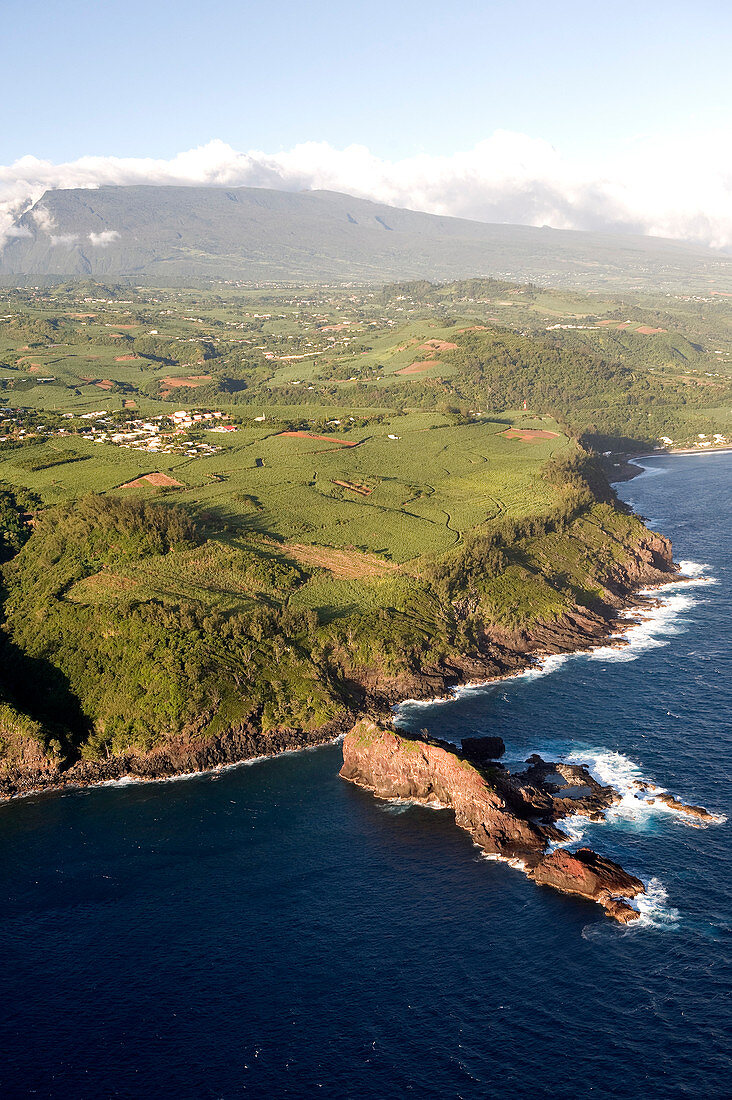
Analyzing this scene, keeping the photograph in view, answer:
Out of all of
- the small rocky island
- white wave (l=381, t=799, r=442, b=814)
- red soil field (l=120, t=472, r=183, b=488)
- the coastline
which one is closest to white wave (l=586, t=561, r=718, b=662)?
the coastline

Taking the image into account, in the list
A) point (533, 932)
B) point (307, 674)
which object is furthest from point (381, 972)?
point (307, 674)

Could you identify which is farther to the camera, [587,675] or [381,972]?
[587,675]

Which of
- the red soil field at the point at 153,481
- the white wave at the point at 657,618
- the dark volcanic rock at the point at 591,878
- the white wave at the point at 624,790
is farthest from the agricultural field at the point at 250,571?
the dark volcanic rock at the point at 591,878

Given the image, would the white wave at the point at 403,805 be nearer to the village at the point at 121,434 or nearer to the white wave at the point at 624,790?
the white wave at the point at 624,790

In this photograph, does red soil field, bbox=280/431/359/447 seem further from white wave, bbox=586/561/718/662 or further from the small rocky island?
the small rocky island

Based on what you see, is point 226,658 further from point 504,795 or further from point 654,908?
point 654,908

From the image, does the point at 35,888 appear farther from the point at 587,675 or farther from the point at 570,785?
the point at 587,675
